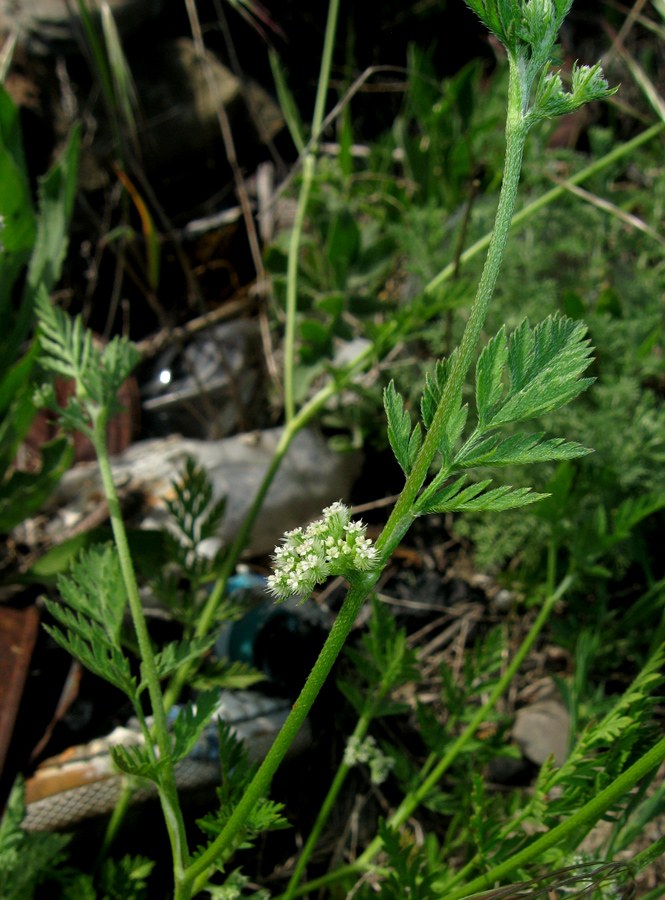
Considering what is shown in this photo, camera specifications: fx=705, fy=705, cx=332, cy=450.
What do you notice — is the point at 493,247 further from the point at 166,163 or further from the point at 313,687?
the point at 166,163

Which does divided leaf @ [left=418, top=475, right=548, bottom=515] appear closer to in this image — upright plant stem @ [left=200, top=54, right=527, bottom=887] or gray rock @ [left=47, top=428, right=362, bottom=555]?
upright plant stem @ [left=200, top=54, right=527, bottom=887]

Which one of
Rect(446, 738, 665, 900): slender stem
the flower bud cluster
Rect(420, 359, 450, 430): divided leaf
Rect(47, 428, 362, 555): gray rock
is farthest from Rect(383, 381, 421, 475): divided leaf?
Rect(47, 428, 362, 555): gray rock

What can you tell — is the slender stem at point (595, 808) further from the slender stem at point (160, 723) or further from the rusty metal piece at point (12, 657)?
the rusty metal piece at point (12, 657)

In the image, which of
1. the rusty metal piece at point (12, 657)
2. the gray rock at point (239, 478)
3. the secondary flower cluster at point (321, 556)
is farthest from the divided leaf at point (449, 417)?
the gray rock at point (239, 478)

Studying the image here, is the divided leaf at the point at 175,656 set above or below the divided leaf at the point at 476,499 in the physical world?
below

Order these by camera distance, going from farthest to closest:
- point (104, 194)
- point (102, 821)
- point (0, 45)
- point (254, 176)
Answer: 1. point (254, 176)
2. point (104, 194)
3. point (0, 45)
4. point (102, 821)

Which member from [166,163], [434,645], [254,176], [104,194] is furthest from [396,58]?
[434,645]

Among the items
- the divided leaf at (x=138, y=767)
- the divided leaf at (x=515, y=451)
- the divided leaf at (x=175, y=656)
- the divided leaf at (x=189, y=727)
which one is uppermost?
the divided leaf at (x=515, y=451)
